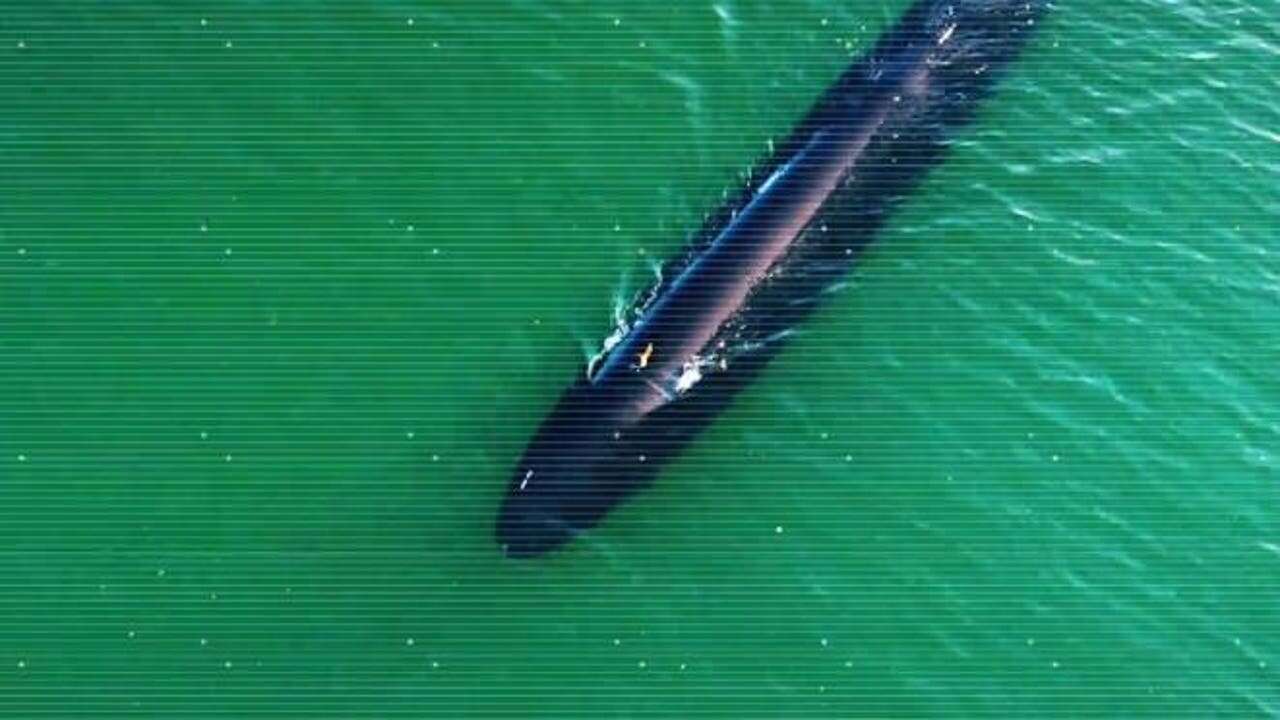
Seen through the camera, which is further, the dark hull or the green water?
the dark hull

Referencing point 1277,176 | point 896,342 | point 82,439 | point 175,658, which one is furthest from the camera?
A: point 1277,176

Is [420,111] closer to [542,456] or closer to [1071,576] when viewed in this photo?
[542,456]

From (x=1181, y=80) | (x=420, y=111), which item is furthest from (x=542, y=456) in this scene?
(x=1181, y=80)

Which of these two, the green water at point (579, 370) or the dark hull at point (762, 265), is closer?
the green water at point (579, 370)

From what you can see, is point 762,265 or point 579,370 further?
point 762,265
